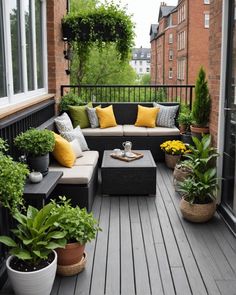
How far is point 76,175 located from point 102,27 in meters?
3.19

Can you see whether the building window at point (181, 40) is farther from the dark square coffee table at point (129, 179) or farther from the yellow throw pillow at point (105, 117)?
the dark square coffee table at point (129, 179)

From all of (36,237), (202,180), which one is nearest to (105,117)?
(202,180)

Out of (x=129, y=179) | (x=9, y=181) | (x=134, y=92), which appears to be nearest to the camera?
(x=9, y=181)

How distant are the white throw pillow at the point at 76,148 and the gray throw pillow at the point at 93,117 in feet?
5.18

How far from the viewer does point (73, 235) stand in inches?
101

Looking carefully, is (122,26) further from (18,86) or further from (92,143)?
(18,86)

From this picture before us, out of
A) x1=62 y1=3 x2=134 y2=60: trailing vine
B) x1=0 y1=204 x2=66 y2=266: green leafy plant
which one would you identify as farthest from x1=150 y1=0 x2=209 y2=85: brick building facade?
x1=0 y1=204 x2=66 y2=266: green leafy plant

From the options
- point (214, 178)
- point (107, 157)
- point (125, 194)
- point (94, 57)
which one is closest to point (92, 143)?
point (107, 157)

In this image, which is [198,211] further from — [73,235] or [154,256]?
[73,235]

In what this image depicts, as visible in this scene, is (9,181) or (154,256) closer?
(9,181)

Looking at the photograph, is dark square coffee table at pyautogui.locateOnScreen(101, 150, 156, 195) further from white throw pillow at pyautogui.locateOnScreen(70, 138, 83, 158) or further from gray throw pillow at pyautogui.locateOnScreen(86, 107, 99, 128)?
gray throw pillow at pyautogui.locateOnScreen(86, 107, 99, 128)

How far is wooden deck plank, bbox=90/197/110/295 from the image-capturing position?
2502mm

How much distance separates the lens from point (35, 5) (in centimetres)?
505

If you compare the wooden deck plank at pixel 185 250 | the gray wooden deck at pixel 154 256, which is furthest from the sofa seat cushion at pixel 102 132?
the gray wooden deck at pixel 154 256
